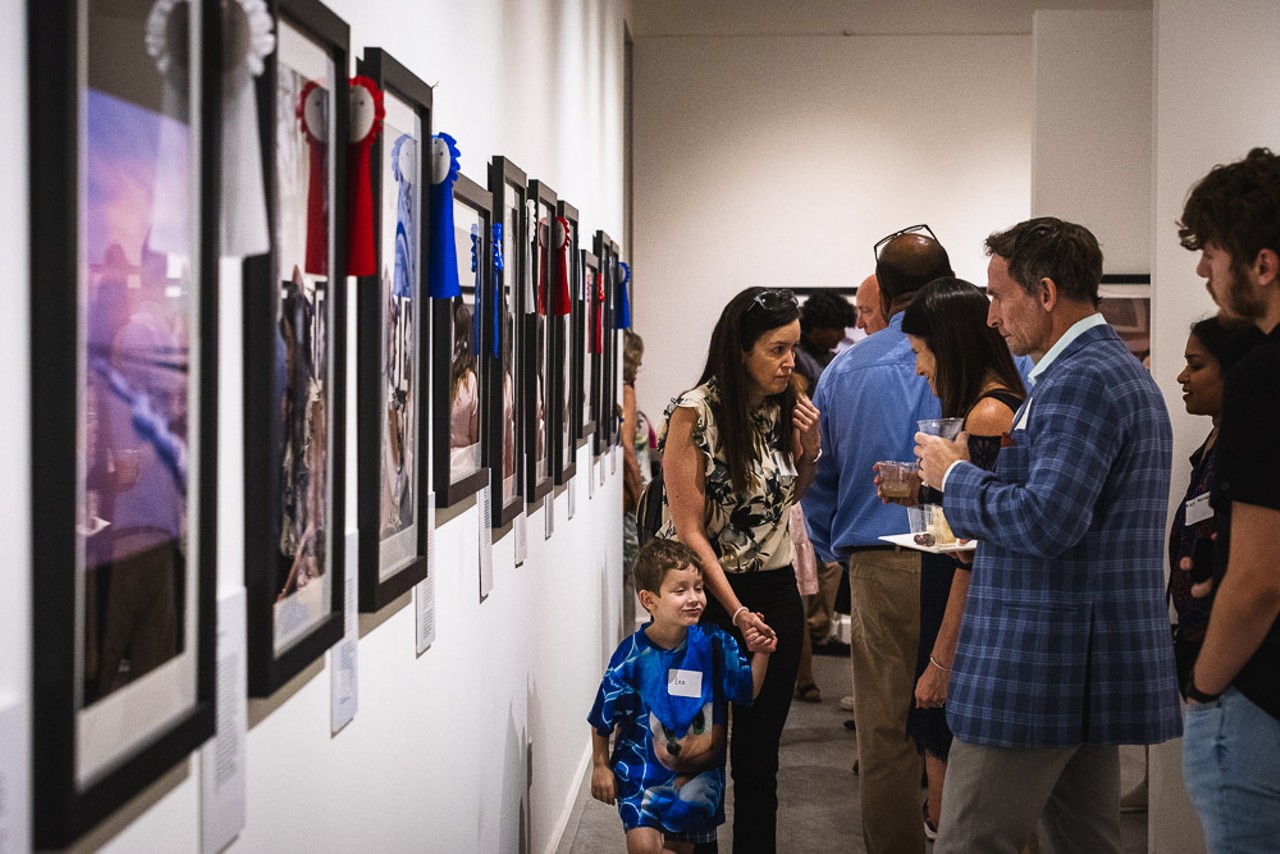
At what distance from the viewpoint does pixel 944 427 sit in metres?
2.90

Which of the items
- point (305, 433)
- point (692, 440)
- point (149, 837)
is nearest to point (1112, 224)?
point (692, 440)

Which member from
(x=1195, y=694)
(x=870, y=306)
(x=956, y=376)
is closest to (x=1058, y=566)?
(x=1195, y=694)

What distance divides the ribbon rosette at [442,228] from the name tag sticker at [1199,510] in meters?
2.01

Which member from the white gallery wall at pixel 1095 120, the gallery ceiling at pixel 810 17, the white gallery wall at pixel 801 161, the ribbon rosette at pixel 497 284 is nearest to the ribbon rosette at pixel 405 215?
the ribbon rosette at pixel 497 284

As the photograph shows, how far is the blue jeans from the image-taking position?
1940 mm

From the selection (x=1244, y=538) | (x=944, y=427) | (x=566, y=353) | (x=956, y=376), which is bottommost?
(x=1244, y=538)

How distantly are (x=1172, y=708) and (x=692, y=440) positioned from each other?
1.45m

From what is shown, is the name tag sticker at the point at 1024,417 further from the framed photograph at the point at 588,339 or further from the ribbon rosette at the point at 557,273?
the framed photograph at the point at 588,339

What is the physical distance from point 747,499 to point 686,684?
52 centimetres

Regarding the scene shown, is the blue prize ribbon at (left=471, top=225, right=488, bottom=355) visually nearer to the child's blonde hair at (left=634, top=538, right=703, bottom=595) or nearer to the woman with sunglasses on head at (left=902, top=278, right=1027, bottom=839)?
the child's blonde hair at (left=634, top=538, right=703, bottom=595)

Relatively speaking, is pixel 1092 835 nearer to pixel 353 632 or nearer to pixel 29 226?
pixel 353 632

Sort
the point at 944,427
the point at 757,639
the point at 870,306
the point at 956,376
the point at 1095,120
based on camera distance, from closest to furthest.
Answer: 1. the point at 944,427
2. the point at 956,376
3. the point at 757,639
4. the point at 870,306
5. the point at 1095,120

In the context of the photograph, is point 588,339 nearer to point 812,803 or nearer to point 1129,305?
point 812,803

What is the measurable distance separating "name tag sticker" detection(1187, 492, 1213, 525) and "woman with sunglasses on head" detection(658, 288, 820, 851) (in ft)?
3.32
